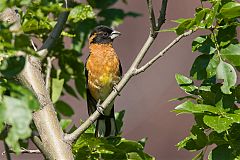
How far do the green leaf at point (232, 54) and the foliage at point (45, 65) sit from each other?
0.54 m

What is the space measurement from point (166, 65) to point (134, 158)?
170 inches

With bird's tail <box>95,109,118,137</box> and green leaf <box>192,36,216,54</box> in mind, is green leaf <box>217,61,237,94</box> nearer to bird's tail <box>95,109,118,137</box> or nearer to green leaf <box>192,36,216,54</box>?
green leaf <box>192,36,216,54</box>

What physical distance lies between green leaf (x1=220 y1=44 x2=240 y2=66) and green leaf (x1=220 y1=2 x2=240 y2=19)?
18 centimetres

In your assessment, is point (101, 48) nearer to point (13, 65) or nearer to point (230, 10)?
point (230, 10)

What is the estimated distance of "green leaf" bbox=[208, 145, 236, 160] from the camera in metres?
2.66

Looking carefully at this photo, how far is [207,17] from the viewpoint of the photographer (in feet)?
8.47

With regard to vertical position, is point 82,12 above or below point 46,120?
above

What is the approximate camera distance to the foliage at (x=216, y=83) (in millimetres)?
2549

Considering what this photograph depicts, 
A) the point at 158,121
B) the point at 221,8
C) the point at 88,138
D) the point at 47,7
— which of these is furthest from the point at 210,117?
the point at 158,121

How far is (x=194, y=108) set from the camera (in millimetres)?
2551

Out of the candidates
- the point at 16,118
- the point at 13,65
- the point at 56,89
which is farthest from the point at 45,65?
the point at 16,118

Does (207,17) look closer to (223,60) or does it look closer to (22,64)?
(223,60)

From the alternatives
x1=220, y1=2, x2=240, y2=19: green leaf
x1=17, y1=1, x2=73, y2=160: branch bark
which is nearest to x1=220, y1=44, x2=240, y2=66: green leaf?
x1=220, y1=2, x2=240, y2=19: green leaf

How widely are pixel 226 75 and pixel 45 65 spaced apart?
3.94ft
